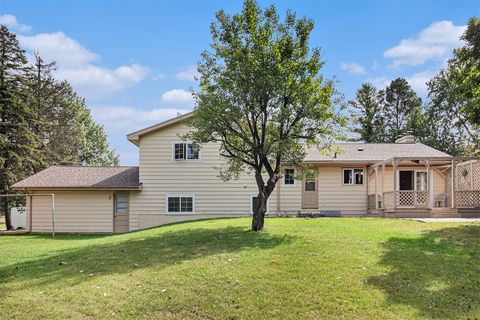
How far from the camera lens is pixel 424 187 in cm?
2131

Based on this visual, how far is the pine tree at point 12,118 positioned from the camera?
82.2 ft

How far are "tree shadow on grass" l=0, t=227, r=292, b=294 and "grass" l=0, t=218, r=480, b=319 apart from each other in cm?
3

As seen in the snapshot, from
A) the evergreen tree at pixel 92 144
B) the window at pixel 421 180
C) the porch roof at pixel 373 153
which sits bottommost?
the window at pixel 421 180

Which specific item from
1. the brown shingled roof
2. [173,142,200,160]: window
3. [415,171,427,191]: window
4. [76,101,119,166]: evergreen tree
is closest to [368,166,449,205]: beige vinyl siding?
[415,171,427,191]: window

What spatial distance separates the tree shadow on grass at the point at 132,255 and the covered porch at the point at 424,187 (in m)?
8.96

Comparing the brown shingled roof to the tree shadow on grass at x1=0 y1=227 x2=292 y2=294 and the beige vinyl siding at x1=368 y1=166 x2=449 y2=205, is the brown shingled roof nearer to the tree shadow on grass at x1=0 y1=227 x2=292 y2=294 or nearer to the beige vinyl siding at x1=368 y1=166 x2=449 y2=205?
the tree shadow on grass at x1=0 y1=227 x2=292 y2=294

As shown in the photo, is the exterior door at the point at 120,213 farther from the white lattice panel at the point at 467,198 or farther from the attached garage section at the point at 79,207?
the white lattice panel at the point at 467,198

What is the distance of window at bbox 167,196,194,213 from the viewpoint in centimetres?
2158

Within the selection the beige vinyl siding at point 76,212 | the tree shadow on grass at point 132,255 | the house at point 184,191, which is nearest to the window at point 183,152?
the house at point 184,191

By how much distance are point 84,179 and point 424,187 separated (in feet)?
61.3

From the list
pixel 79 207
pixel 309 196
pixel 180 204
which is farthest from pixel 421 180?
pixel 79 207

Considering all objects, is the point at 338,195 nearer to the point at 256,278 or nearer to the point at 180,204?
the point at 180,204

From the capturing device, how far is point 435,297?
7.16m

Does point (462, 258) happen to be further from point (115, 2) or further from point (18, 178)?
point (18, 178)
